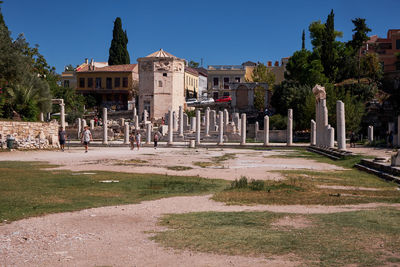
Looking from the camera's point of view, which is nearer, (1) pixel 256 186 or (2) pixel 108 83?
(1) pixel 256 186

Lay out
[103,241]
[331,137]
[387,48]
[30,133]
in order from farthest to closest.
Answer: [387,48] → [30,133] → [331,137] → [103,241]

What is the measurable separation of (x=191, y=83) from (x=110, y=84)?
14.6 m

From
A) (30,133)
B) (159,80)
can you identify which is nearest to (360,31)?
(159,80)

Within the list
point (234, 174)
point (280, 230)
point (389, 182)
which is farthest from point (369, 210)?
point (234, 174)

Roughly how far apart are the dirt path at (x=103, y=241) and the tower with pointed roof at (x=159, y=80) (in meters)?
55.5

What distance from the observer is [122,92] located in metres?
75.1

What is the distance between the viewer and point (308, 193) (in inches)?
389

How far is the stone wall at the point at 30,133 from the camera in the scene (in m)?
27.0

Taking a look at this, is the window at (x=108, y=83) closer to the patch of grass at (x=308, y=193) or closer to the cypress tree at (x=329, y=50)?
the cypress tree at (x=329, y=50)

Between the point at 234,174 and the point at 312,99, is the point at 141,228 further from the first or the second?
the point at 312,99

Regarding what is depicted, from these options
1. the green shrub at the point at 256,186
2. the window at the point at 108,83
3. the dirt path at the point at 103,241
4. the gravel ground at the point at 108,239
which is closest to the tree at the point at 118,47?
the window at the point at 108,83

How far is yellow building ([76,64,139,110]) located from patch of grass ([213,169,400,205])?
63.5 meters

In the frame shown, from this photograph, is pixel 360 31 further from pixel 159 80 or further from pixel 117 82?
pixel 117 82

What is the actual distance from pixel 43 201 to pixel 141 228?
2914 millimetres
